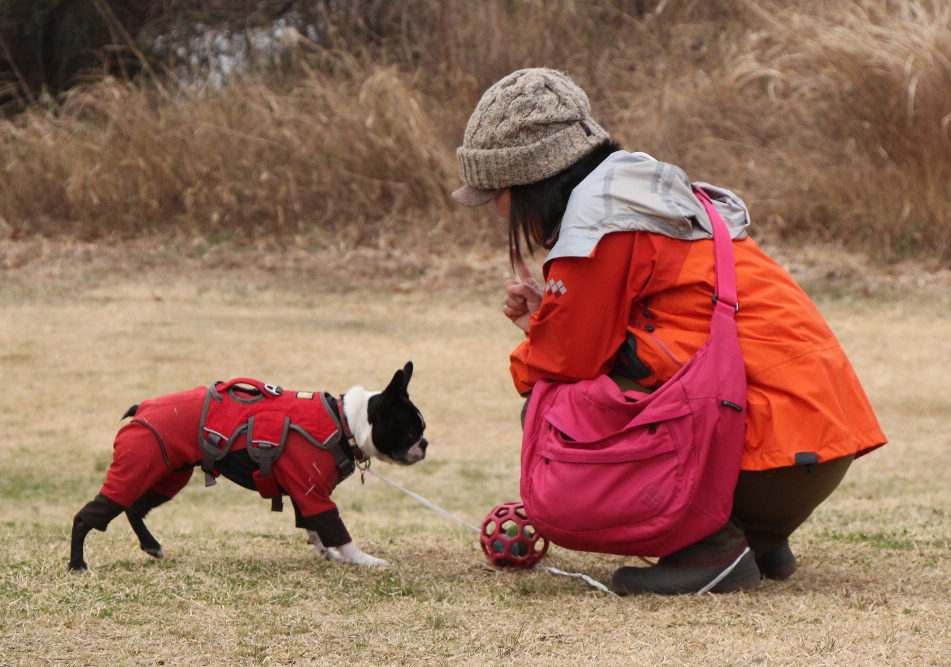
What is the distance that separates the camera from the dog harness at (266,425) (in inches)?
122

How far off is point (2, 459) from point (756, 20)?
8.27 meters

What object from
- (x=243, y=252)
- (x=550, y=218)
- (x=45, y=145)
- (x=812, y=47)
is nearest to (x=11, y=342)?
(x=243, y=252)

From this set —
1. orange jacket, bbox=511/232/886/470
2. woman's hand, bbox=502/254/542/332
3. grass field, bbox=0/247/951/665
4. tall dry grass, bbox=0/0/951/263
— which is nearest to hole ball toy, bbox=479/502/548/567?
grass field, bbox=0/247/951/665

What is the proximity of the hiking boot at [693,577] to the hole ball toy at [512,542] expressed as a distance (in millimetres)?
380

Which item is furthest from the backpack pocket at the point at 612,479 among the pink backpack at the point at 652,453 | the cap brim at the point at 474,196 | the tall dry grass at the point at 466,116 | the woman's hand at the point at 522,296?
the tall dry grass at the point at 466,116

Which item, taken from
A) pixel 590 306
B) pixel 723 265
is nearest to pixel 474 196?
pixel 590 306

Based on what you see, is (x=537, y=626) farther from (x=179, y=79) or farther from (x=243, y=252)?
(x=179, y=79)

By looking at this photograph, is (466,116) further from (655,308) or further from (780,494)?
(780,494)

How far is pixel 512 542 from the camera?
3.18m

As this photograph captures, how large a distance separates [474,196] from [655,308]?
0.53m

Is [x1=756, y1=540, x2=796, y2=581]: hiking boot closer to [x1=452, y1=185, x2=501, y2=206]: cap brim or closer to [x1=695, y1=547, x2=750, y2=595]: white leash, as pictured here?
[x1=695, y1=547, x2=750, y2=595]: white leash

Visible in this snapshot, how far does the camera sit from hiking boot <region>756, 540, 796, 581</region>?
3.01 m

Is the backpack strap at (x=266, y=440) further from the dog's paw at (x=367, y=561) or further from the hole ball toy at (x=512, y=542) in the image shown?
the hole ball toy at (x=512, y=542)

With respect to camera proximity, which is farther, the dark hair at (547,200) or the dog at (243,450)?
the dog at (243,450)
